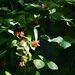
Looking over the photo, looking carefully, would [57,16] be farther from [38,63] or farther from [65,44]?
[38,63]

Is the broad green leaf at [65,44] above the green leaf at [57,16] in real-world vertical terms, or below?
below

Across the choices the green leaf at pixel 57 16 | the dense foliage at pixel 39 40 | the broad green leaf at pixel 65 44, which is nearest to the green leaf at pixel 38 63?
the dense foliage at pixel 39 40

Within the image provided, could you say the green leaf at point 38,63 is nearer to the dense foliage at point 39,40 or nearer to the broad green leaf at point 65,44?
the dense foliage at point 39,40

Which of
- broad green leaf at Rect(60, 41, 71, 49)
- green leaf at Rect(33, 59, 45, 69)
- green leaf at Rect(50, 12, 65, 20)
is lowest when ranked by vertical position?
green leaf at Rect(33, 59, 45, 69)

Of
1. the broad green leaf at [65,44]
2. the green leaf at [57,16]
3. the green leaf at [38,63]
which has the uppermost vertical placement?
the green leaf at [57,16]

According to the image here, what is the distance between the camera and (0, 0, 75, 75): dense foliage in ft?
4.91

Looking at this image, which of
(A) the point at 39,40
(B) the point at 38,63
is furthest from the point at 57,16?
(B) the point at 38,63

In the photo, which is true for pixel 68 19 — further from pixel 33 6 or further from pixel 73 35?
pixel 33 6

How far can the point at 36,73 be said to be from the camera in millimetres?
1495

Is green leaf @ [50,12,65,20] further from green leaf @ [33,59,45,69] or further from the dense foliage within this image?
green leaf @ [33,59,45,69]

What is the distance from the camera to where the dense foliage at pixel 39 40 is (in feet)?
4.91

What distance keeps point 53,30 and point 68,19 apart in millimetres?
115

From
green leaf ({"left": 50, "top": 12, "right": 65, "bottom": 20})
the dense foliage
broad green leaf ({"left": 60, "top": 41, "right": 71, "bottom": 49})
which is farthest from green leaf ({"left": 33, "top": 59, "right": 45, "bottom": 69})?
green leaf ({"left": 50, "top": 12, "right": 65, "bottom": 20})

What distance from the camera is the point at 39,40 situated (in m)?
1.61
